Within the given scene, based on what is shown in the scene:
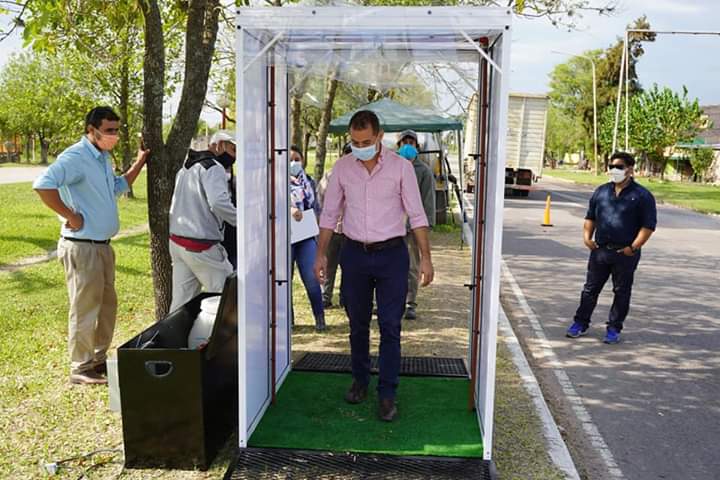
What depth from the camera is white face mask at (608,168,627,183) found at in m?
7.06

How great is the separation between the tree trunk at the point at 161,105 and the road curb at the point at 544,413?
3.43 meters

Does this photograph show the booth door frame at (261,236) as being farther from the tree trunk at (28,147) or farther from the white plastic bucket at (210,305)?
the tree trunk at (28,147)

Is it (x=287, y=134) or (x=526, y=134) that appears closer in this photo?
(x=287, y=134)

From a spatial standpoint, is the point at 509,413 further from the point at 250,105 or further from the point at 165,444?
the point at 250,105

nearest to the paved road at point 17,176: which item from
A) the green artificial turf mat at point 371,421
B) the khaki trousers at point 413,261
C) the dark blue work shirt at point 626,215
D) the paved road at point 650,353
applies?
the paved road at point 650,353

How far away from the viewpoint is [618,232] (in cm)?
709

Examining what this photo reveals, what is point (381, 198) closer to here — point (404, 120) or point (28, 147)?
point (404, 120)

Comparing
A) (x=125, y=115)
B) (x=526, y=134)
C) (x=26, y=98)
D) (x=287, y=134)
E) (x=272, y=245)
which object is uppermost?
(x=26, y=98)

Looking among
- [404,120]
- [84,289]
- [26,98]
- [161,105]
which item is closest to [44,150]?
[26,98]

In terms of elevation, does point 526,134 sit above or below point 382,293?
above

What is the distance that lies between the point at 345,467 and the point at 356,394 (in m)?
1.03

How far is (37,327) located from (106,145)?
9.93 ft

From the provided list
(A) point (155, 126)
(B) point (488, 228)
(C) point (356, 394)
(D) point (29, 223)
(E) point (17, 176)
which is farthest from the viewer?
(E) point (17, 176)

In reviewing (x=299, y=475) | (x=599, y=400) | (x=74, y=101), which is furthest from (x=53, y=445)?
A: (x=74, y=101)
